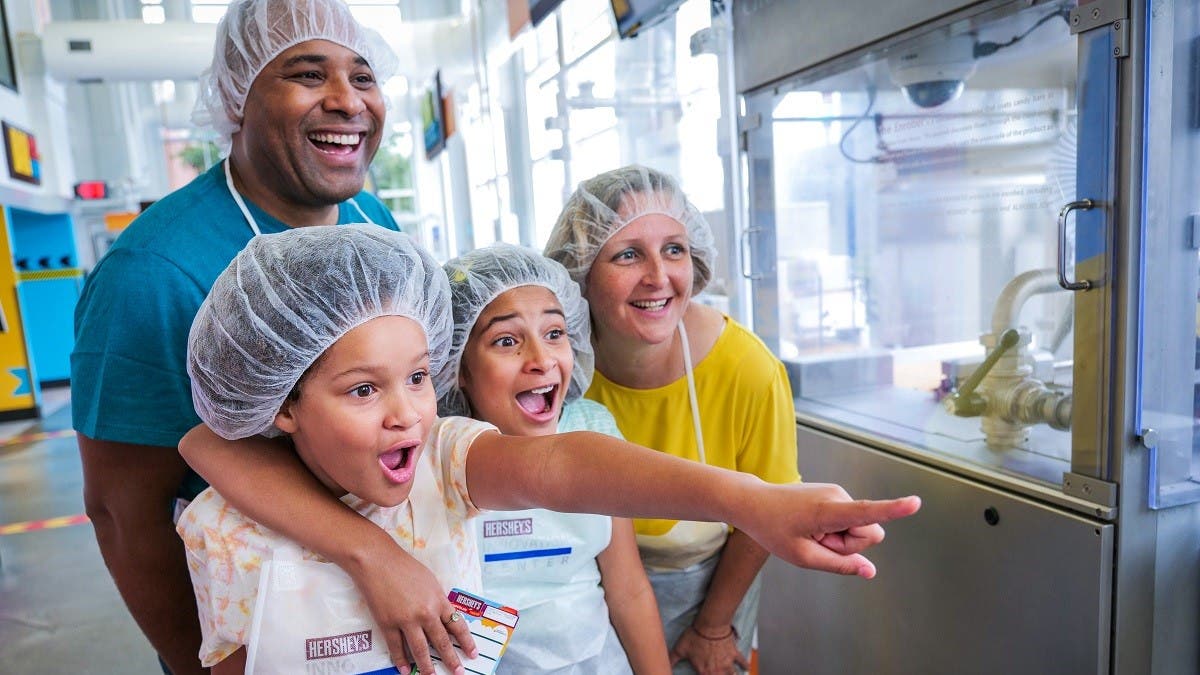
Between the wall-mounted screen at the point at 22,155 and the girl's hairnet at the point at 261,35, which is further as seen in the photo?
the wall-mounted screen at the point at 22,155

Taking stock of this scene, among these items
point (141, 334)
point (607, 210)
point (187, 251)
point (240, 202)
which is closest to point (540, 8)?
point (607, 210)

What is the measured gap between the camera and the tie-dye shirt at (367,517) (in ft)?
3.40

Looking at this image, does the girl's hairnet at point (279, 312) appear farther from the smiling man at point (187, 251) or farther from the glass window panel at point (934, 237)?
the glass window panel at point (934, 237)

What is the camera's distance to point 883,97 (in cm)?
226

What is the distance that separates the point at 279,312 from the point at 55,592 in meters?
4.04

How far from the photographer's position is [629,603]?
4.71 ft

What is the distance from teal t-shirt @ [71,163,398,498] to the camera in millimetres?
1229

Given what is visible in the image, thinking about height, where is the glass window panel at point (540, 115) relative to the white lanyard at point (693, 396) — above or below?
above

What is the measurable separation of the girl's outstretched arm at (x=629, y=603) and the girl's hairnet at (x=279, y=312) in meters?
0.61

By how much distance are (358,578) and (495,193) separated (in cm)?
617

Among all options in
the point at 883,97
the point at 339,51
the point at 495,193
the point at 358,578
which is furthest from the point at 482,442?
the point at 495,193

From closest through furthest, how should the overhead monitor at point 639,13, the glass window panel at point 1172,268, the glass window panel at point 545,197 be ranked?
the glass window panel at point 1172,268, the overhead monitor at point 639,13, the glass window panel at point 545,197

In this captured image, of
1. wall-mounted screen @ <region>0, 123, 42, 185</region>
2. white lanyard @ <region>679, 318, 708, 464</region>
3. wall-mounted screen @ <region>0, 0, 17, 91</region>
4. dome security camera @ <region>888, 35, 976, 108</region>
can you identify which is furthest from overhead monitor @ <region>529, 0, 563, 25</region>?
wall-mounted screen @ <region>0, 0, 17, 91</region>

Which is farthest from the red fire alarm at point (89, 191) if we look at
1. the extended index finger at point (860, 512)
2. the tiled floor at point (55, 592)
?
the extended index finger at point (860, 512)
